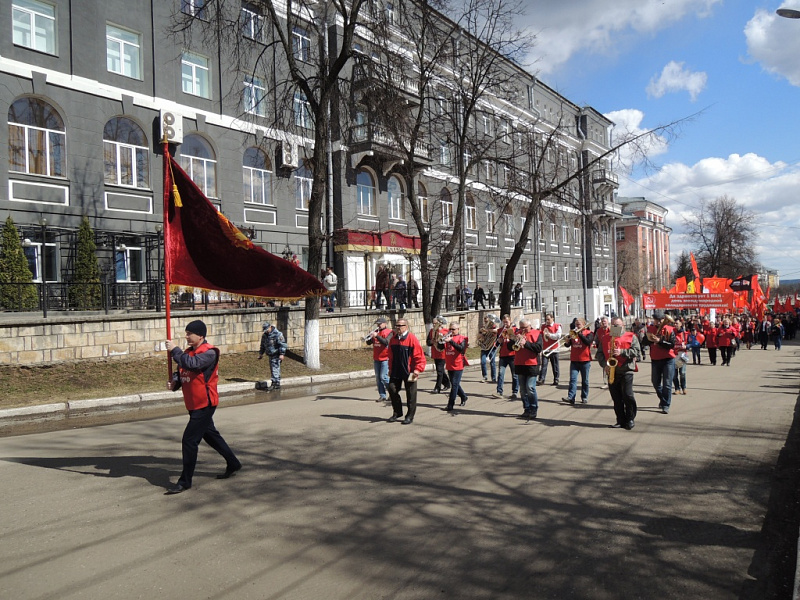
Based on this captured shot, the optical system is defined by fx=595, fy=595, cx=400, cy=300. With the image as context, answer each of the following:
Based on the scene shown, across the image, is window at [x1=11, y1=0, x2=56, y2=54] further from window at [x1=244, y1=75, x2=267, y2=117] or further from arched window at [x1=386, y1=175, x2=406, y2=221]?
arched window at [x1=386, y1=175, x2=406, y2=221]

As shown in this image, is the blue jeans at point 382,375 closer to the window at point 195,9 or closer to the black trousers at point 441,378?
the black trousers at point 441,378

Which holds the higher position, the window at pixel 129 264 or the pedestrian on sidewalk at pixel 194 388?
the window at pixel 129 264

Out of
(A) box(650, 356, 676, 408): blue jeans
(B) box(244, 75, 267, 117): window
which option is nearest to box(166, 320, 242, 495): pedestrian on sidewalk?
(A) box(650, 356, 676, 408): blue jeans

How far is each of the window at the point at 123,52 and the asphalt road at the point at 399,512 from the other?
16.3m

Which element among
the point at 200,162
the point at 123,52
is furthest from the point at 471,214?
the point at 123,52

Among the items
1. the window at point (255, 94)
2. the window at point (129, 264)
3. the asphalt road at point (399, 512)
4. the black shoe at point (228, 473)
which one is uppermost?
the window at point (255, 94)

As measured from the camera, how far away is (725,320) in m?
22.0

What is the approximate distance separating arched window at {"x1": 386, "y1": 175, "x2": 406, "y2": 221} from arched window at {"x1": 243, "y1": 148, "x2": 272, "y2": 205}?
7555 millimetres

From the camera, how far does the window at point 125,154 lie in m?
21.0

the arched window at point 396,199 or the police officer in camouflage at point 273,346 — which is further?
the arched window at point 396,199

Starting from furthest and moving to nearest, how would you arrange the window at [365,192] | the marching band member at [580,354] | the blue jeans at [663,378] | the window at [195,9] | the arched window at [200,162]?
the window at [365,192] < the arched window at [200,162] < the window at [195,9] < the marching band member at [580,354] < the blue jeans at [663,378]

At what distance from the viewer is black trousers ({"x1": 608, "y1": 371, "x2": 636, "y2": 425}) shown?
9.30 meters

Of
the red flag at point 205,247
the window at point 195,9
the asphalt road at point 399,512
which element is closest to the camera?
the asphalt road at point 399,512

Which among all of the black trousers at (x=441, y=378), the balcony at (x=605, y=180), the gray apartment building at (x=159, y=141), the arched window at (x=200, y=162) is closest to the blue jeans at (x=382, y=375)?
the black trousers at (x=441, y=378)
